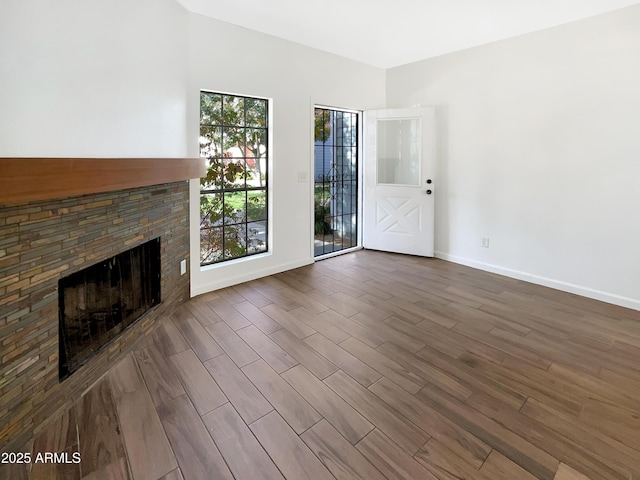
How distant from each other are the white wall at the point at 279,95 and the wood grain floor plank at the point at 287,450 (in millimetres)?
1980

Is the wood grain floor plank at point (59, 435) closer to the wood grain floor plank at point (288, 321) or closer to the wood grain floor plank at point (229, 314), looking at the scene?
the wood grain floor plank at point (229, 314)

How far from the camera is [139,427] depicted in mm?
1706

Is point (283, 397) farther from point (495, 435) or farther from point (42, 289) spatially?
point (42, 289)

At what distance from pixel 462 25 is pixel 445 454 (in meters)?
3.80

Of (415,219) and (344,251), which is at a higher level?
(415,219)

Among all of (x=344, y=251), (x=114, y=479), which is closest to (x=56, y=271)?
(x=114, y=479)

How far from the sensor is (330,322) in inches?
112

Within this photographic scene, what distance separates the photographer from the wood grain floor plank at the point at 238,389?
1825 millimetres

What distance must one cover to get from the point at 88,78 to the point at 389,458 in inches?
96.0

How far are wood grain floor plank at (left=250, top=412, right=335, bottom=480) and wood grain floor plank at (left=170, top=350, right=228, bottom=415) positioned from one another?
31 cm

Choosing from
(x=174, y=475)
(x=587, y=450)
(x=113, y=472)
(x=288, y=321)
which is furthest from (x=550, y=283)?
(x=113, y=472)

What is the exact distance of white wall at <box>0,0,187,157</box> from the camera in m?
1.46

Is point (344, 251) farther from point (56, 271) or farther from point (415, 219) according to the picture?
point (56, 271)

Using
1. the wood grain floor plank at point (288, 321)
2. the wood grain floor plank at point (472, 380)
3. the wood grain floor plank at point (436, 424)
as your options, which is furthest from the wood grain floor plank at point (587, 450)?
the wood grain floor plank at point (288, 321)
